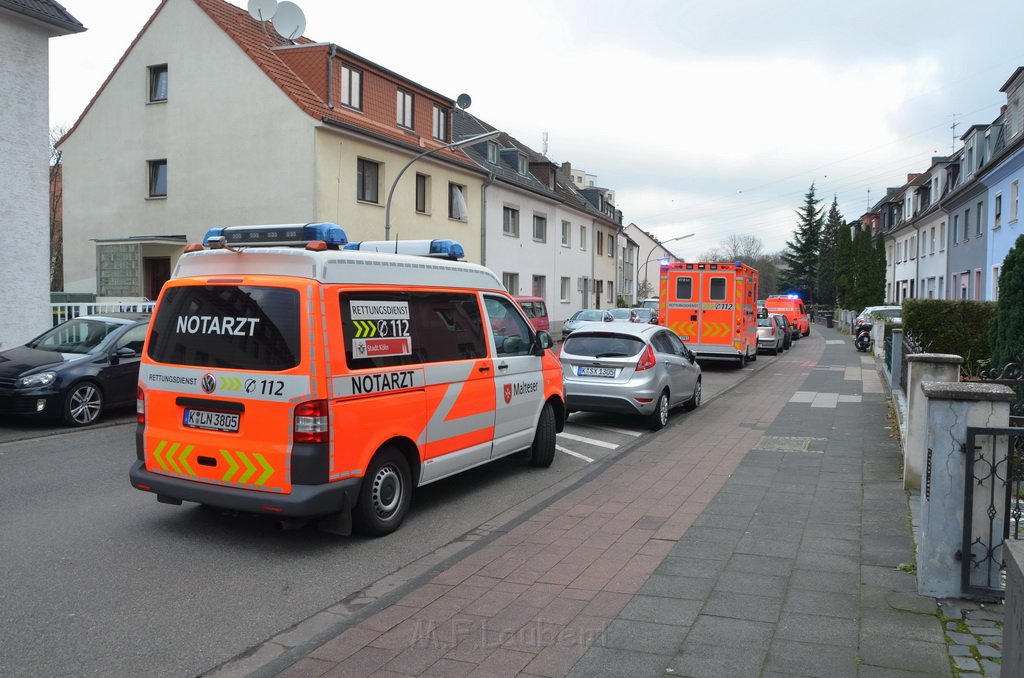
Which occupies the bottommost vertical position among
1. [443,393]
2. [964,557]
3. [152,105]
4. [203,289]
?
[964,557]

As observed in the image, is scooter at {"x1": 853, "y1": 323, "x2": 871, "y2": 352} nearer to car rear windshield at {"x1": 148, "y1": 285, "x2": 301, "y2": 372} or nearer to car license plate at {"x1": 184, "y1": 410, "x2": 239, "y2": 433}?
car rear windshield at {"x1": 148, "y1": 285, "x2": 301, "y2": 372}

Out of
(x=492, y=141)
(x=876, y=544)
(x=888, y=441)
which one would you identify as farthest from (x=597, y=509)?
(x=492, y=141)

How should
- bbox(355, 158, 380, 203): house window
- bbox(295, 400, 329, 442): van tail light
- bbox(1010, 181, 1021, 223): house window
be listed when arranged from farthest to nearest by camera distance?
bbox(1010, 181, 1021, 223): house window < bbox(355, 158, 380, 203): house window < bbox(295, 400, 329, 442): van tail light

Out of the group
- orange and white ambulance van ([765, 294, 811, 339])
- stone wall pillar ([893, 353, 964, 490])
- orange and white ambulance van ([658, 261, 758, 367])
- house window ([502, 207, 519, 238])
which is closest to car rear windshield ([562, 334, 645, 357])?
stone wall pillar ([893, 353, 964, 490])

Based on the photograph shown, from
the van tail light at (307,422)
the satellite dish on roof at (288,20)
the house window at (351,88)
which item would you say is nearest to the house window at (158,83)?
the satellite dish on roof at (288,20)

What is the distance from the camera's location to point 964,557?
15.3ft

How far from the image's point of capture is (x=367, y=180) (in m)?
24.1

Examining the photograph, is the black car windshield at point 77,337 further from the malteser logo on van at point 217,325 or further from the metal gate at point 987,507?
the metal gate at point 987,507

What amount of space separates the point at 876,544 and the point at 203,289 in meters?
5.37

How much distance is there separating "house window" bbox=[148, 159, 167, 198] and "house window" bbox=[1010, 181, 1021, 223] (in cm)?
2765

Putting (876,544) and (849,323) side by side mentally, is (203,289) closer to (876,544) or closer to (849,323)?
(876,544)

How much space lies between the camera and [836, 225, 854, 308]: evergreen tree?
59.5 meters

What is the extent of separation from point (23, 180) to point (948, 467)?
1591 cm

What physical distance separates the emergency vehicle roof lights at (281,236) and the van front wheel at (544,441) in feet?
11.1
